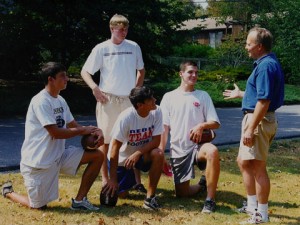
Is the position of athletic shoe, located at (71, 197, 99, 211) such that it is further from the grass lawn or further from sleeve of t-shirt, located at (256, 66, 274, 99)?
sleeve of t-shirt, located at (256, 66, 274, 99)

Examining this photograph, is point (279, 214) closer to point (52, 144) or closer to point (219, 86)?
point (52, 144)

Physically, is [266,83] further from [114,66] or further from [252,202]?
[114,66]

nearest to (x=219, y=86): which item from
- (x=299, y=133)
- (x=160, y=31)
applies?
(x=160, y=31)

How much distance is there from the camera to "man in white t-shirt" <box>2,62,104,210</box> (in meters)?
4.85

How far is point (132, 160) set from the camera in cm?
516

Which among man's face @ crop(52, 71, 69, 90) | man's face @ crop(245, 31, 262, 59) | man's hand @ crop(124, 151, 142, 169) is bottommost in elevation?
man's hand @ crop(124, 151, 142, 169)

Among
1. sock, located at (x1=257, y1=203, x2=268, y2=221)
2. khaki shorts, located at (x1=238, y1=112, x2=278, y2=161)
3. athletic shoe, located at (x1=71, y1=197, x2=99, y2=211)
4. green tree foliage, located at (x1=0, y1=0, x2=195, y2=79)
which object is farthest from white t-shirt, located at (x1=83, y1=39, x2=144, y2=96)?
green tree foliage, located at (x1=0, y1=0, x2=195, y2=79)

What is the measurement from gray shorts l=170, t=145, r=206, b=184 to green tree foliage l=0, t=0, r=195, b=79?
9.35 metres

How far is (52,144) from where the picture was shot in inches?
194

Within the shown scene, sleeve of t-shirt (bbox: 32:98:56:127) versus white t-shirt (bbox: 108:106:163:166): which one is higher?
sleeve of t-shirt (bbox: 32:98:56:127)

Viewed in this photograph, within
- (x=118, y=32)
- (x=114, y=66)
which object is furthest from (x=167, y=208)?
(x=118, y=32)

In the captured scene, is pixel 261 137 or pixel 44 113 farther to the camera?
pixel 44 113

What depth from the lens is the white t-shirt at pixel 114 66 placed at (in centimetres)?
573

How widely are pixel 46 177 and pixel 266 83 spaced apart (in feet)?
7.50
